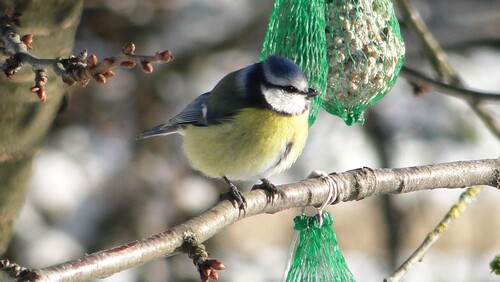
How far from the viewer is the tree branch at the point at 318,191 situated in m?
1.69

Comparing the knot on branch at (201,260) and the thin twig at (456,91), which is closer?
→ the knot on branch at (201,260)

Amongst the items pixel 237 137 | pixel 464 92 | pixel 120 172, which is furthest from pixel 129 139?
pixel 464 92

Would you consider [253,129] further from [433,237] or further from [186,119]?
[433,237]

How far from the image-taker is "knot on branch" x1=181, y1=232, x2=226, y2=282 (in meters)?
1.69

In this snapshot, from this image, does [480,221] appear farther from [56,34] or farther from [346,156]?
[56,34]

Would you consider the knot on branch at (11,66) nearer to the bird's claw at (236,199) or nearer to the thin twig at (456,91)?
the bird's claw at (236,199)

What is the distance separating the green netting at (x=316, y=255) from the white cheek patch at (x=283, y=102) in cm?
39

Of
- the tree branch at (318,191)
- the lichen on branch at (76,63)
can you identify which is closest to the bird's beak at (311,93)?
the tree branch at (318,191)

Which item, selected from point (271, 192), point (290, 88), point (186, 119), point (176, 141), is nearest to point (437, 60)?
point (290, 88)

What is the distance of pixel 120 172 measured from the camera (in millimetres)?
4848

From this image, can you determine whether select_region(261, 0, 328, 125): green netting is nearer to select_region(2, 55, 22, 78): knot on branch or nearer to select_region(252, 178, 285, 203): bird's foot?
select_region(252, 178, 285, 203): bird's foot

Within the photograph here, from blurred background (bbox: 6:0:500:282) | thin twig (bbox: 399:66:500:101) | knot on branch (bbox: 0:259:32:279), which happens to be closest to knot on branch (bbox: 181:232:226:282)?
knot on branch (bbox: 0:259:32:279)

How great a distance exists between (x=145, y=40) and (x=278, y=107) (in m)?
2.00

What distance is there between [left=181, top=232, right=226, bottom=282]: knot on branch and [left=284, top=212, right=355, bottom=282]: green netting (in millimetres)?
824
